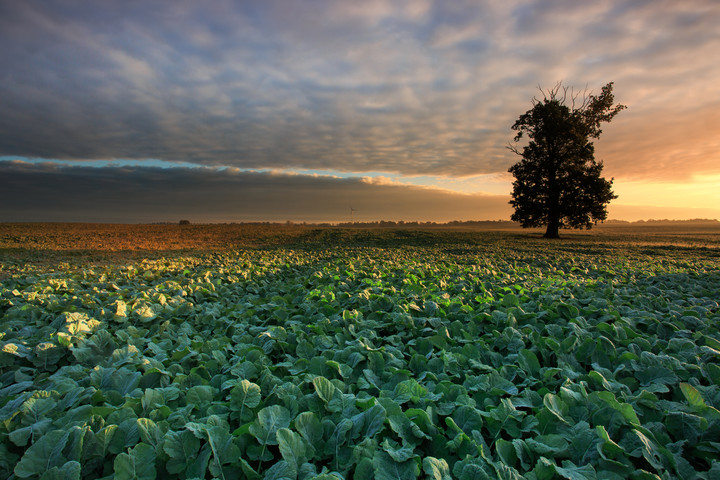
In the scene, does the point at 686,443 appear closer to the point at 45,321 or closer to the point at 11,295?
the point at 45,321

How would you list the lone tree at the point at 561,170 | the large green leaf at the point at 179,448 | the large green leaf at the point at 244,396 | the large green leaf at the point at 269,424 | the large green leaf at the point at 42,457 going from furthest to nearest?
the lone tree at the point at 561,170
the large green leaf at the point at 244,396
the large green leaf at the point at 269,424
the large green leaf at the point at 179,448
the large green leaf at the point at 42,457

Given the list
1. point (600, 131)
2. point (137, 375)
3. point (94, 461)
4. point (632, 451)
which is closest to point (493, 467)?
point (632, 451)

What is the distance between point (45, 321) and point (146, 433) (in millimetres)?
4725

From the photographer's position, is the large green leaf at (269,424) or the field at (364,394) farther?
the large green leaf at (269,424)

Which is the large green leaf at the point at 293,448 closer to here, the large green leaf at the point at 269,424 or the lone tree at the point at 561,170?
the large green leaf at the point at 269,424

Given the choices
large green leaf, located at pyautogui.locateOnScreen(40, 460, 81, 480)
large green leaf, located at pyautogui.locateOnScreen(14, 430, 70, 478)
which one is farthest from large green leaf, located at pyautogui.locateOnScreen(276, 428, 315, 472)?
large green leaf, located at pyautogui.locateOnScreen(14, 430, 70, 478)

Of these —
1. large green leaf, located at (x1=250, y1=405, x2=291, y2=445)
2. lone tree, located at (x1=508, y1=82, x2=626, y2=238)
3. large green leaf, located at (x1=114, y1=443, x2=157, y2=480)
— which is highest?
lone tree, located at (x1=508, y1=82, x2=626, y2=238)

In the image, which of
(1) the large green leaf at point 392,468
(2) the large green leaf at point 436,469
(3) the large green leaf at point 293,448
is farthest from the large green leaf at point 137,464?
(2) the large green leaf at point 436,469

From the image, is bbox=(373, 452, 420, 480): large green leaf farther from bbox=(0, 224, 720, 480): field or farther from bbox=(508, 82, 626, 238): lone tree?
bbox=(508, 82, 626, 238): lone tree

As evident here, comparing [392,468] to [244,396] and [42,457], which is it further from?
[42,457]

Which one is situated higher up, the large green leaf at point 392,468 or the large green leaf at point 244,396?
the large green leaf at point 244,396

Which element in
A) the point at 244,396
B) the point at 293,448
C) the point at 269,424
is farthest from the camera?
the point at 244,396

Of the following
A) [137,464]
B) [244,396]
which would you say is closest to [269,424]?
[244,396]

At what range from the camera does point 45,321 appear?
548cm
